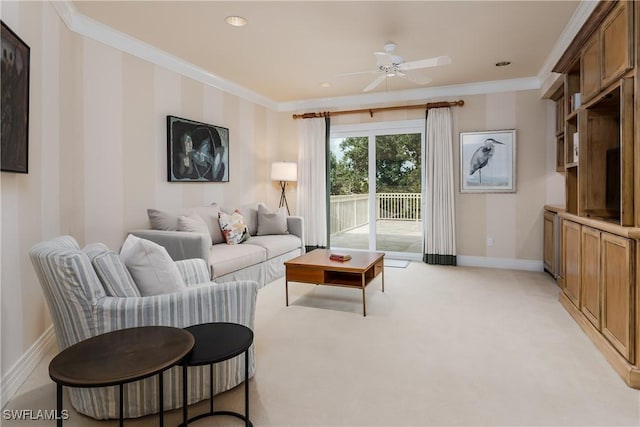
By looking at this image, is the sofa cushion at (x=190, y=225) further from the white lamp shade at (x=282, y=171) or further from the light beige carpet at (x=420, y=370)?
the white lamp shade at (x=282, y=171)

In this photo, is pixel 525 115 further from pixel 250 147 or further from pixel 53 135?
pixel 53 135

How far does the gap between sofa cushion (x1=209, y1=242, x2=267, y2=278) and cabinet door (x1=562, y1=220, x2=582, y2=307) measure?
299 cm

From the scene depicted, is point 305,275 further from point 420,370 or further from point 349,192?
point 349,192

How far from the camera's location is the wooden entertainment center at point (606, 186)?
216 cm

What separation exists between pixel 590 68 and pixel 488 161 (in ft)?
8.13

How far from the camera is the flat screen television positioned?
2.75 metres

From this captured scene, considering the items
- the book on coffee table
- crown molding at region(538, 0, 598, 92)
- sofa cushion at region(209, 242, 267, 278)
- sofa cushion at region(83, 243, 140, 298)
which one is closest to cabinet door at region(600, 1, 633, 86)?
crown molding at region(538, 0, 598, 92)

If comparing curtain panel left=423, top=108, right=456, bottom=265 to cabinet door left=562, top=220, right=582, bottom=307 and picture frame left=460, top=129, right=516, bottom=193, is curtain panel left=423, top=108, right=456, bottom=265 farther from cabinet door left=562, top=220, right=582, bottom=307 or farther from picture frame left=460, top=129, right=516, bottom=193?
cabinet door left=562, top=220, right=582, bottom=307

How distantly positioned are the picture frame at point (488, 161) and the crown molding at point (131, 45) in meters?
3.39

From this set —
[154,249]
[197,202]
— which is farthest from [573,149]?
[197,202]

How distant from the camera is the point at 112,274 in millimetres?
1794

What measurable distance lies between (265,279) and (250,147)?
2.26m

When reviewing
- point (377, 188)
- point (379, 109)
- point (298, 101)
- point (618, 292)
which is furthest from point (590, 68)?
point (298, 101)

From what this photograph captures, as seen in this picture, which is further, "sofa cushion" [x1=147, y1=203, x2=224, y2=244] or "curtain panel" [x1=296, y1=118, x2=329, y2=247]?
"curtain panel" [x1=296, y1=118, x2=329, y2=247]
